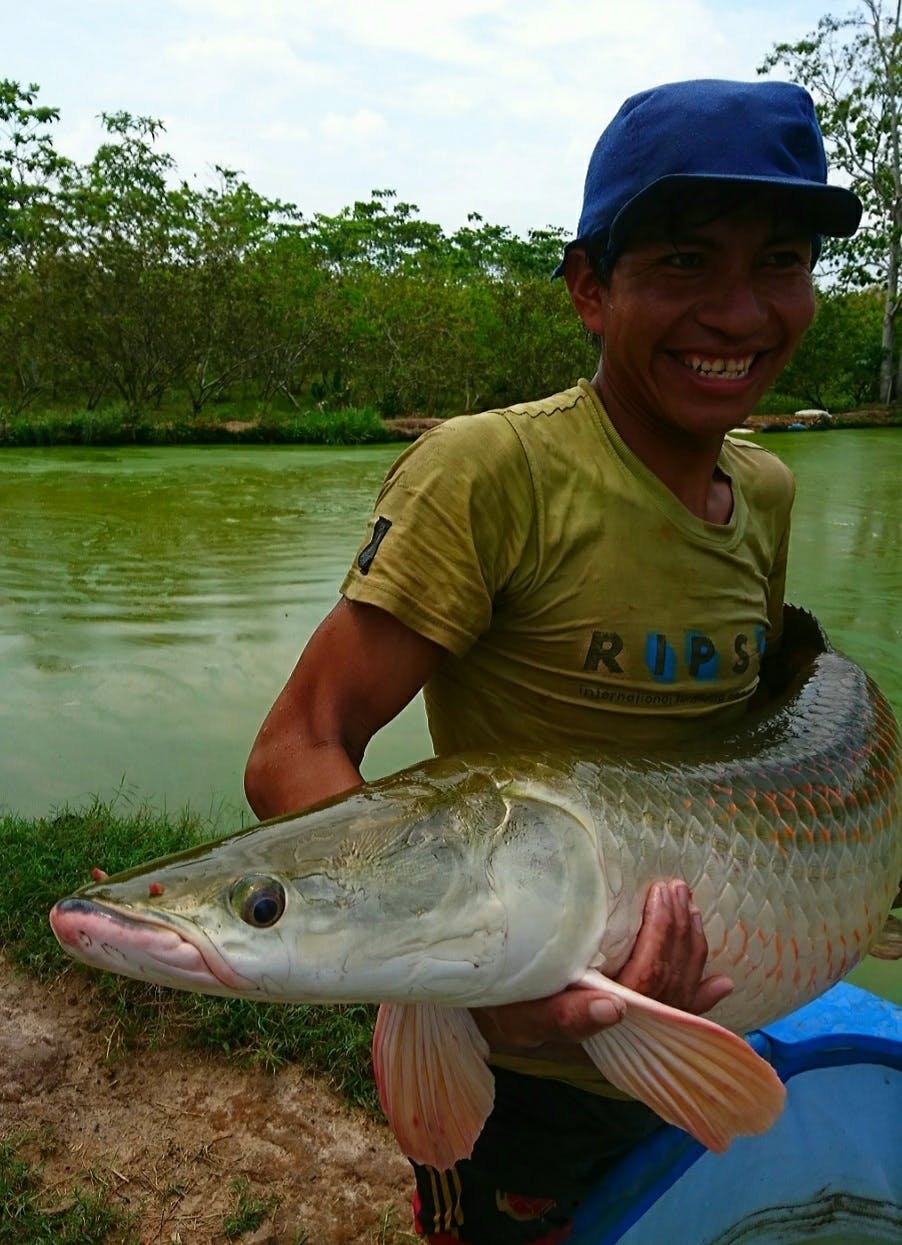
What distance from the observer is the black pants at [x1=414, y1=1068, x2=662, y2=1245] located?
1.73m

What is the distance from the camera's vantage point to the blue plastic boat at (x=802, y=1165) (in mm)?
1828

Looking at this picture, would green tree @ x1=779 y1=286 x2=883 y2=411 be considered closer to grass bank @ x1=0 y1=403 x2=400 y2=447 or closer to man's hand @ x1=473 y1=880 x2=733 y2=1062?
grass bank @ x1=0 y1=403 x2=400 y2=447

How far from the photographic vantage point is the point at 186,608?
23.7 feet

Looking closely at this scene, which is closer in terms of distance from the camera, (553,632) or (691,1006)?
(691,1006)

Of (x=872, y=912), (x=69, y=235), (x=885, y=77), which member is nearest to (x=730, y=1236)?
(x=872, y=912)

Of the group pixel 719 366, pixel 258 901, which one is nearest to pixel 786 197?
pixel 719 366

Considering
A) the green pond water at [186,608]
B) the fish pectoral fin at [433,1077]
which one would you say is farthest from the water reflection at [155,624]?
the fish pectoral fin at [433,1077]

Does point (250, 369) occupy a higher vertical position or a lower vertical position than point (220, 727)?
higher

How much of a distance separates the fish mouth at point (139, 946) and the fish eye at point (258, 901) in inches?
2.0

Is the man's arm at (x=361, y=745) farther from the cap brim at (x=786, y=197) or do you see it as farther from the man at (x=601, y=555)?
the cap brim at (x=786, y=197)

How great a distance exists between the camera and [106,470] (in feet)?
49.3

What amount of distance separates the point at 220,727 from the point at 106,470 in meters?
10.9

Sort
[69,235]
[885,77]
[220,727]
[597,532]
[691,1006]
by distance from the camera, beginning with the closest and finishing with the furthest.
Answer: [691,1006], [597,532], [220,727], [69,235], [885,77]

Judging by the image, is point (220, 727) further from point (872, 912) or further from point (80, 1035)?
point (872, 912)
